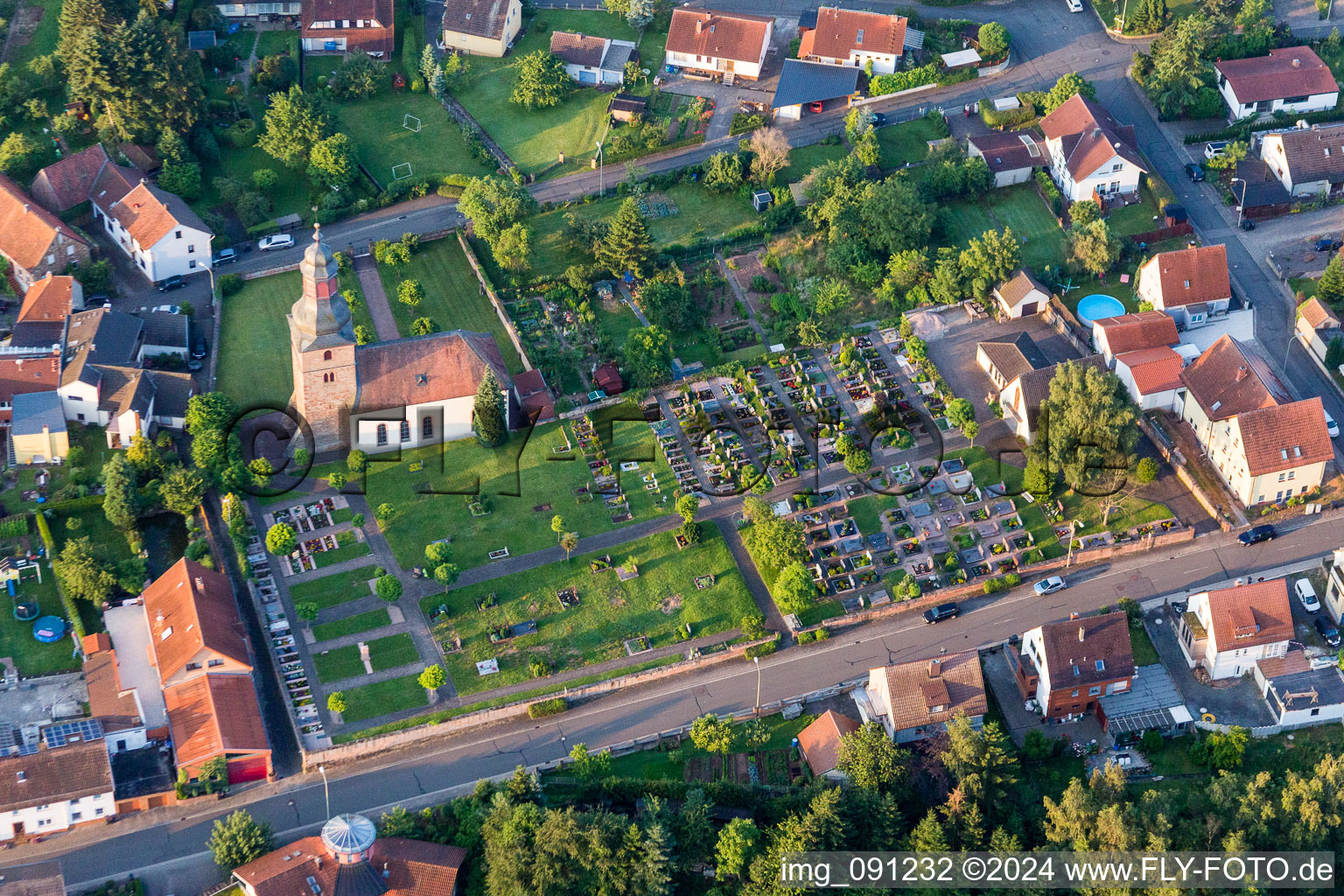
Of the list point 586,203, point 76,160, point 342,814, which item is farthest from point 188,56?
point 342,814

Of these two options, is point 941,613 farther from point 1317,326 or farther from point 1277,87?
point 1277,87

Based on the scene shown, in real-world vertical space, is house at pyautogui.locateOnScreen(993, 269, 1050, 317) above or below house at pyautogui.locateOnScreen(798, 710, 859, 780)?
above

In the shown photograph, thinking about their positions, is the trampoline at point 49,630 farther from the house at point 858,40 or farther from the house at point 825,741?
the house at point 858,40

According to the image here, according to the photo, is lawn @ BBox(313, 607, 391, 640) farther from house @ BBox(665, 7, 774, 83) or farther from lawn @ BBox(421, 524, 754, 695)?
house @ BBox(665, 7, 774, 83)

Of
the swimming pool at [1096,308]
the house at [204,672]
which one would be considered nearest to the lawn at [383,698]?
the house at [204,672]

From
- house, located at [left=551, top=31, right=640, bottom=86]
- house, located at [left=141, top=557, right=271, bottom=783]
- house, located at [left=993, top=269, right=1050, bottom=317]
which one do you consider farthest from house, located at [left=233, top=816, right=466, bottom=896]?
house, located at [left=551, top=31, right=640, bottom=86]
